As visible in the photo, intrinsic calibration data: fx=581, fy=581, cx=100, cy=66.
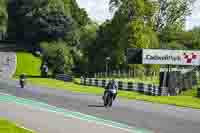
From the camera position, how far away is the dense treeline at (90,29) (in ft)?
248

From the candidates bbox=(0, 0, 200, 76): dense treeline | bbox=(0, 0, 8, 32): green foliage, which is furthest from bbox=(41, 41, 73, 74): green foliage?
bbox=(0, 0, 8, 32): green foliage

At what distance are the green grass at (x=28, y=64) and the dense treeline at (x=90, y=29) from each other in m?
3.42

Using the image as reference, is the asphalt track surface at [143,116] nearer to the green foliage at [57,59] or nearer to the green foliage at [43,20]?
the green foliage at [57,59]

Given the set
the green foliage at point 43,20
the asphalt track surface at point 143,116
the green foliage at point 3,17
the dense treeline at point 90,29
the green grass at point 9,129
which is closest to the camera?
the green grass at point 9,129

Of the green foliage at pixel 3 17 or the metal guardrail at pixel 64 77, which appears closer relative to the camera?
the metal guardrail at pixel 64 77

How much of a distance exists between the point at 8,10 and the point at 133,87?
62089mm

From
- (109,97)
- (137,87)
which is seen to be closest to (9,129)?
(109,97)

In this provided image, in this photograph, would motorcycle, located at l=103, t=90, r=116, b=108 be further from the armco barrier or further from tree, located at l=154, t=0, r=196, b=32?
tree, located at l=154, t=0, r=196, b=32

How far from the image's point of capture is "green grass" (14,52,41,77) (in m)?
81.3

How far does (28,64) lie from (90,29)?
15.9 meters

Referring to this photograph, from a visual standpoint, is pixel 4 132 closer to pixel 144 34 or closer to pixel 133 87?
pixel 133 87

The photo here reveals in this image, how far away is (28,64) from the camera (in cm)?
8638

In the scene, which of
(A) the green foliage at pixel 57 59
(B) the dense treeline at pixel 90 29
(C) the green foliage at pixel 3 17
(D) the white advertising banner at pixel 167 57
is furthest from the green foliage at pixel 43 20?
(D) the white advertising banner at pixel 167 57

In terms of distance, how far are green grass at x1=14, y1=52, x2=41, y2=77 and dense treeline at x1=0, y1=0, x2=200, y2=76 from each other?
3.42 metres
